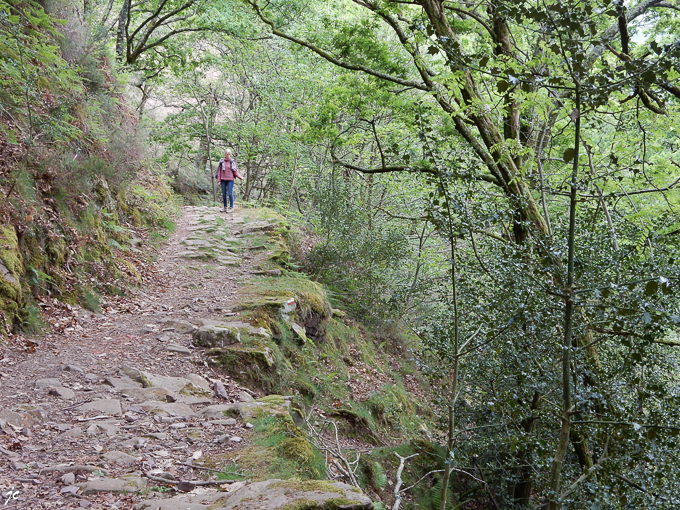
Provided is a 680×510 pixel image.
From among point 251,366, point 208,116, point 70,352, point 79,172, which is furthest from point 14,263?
point 208,116

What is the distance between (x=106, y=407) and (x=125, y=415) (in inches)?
8.8

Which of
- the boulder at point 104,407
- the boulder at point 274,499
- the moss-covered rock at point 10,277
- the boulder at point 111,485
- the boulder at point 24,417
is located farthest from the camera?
the moss-covered rock at point 10,277

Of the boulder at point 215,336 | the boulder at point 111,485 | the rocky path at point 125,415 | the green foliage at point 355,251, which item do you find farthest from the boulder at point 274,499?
the green foliage at point 355,251

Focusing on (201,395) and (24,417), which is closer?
(24,417)

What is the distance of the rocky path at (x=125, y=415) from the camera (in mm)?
2998

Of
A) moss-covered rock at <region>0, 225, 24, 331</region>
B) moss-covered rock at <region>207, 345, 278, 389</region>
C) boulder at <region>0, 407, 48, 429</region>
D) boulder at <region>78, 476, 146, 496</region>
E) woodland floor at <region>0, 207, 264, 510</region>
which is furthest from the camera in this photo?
moss-covered rock at <region>207, 345, 278, 389</region>

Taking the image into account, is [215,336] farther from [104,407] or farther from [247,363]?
[104,407]

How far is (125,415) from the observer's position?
4.25 meters

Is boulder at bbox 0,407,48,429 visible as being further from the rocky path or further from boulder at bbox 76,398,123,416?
boulder at bbox 76,398,123,416

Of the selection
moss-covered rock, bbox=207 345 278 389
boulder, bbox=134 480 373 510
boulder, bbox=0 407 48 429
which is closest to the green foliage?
→ moss-covered rock, bbox=207 345 278 389

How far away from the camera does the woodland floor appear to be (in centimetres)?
312

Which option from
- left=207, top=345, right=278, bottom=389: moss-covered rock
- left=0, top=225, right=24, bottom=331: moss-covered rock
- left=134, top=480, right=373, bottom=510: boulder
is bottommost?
left=207, top=345, right=278, bottom=389: moss-covered rock

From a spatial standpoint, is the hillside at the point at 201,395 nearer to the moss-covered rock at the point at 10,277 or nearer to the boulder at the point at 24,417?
the boulder at the point at 24,417

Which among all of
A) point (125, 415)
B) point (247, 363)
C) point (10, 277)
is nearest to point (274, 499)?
point (125, 415)
